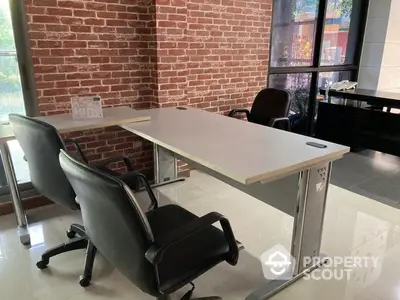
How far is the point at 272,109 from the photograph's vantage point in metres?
3.50

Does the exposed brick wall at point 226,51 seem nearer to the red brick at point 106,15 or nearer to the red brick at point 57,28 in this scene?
the red brick at point 106,15

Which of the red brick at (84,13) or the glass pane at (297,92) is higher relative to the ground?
the red brick at (84,13)

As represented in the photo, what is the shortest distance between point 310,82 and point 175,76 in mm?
2462

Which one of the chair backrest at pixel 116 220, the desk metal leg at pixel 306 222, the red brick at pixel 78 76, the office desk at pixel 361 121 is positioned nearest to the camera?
the chair backrest at pixel 116 220

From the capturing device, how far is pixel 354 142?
169 inches

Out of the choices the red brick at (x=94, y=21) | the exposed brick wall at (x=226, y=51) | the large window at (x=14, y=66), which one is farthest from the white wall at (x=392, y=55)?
the large window at (x=14, y=66)

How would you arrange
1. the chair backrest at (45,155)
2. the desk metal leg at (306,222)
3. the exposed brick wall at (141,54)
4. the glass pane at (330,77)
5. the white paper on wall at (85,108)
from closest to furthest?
the chair backrest at (45,155) < the desk metal leg at (306,222) < the white paper on wall at (85,108) < the exposed brick wall at (141,54) < the glass pane at (330,77)

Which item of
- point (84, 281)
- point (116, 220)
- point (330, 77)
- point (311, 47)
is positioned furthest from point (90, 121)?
point (330, 77)

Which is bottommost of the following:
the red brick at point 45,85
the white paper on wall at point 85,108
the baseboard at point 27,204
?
the baseboard at point 27,204

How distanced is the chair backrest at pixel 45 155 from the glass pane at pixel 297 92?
10.6 ft

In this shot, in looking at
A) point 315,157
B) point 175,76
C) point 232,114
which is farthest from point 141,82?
point 315,157

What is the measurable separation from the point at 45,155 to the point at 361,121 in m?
3.78

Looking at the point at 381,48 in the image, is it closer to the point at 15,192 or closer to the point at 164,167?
the point at 164,167

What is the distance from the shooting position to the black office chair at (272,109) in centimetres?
336
